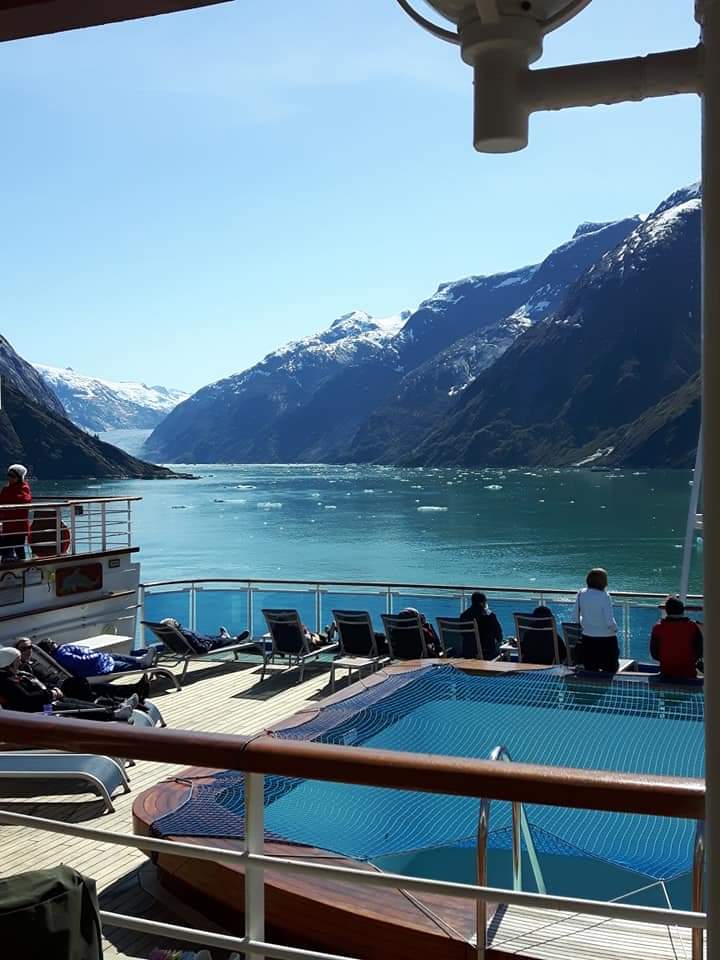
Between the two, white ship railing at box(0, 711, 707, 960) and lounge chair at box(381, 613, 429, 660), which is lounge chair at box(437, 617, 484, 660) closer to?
lounge chair at box(381, 613, 429, 660)

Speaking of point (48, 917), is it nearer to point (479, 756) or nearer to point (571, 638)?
point (479, 756)

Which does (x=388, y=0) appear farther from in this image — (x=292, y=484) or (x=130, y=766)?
(x=292, y=484)

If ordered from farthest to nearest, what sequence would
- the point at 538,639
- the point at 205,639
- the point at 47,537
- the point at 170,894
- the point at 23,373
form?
the point at 23,373 < the point at 47,537 < the point at 205,639 < the point at 538,639 < the point at 170,894

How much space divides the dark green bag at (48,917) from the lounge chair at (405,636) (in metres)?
8.71

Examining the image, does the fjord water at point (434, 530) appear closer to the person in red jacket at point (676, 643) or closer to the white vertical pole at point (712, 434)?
the person in red jacket at point (676, 643)

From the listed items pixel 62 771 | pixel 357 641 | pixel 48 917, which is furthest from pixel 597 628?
pixel 48 917

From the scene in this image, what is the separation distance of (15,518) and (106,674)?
3236 millimetres

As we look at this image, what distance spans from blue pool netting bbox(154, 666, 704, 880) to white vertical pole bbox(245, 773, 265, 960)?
90.3 inches

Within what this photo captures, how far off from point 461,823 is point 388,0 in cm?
428

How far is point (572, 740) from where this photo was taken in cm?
754

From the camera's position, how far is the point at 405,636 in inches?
405

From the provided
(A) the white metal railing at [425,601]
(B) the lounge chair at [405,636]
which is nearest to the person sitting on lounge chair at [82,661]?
(A) the white metal railing at [425,601]

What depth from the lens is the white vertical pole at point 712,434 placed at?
1404 mm

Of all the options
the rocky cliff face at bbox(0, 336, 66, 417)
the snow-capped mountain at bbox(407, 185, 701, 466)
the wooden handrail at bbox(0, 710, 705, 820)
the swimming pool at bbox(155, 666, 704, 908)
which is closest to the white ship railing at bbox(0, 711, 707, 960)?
the wooden handrail at bbox(0, 710, 705, 820)
